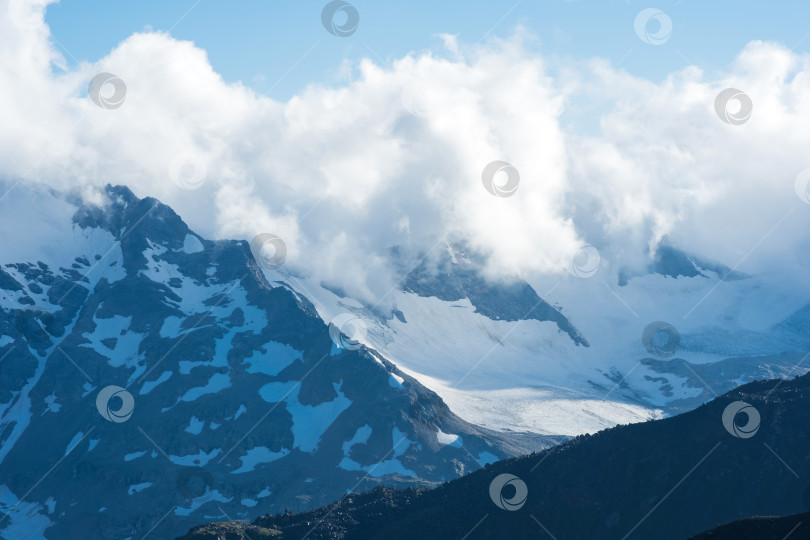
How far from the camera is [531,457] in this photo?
17400 cm

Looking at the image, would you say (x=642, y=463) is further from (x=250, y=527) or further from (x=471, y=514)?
(x=250, y=527)

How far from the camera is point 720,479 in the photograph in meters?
159

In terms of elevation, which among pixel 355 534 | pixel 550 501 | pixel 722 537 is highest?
pixel 722 537

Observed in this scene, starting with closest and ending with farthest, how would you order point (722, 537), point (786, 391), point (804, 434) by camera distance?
point (722, 537), point (804, 434), point (786, 391)

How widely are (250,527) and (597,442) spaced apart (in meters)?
58.6

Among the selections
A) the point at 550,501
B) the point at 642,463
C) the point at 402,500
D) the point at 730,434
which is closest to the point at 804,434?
the point at 730,434

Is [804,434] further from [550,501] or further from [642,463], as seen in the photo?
[550,501]

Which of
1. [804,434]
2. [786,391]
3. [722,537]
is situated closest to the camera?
[722,537]

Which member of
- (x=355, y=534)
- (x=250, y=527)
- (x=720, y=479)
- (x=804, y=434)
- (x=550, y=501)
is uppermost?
(x=804, y=434)

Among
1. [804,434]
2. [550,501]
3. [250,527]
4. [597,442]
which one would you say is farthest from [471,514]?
[804,434]

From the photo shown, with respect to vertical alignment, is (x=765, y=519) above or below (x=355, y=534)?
above

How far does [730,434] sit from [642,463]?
1461 cm

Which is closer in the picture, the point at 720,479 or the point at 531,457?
the point at 720,479

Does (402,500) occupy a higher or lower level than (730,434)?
lower
